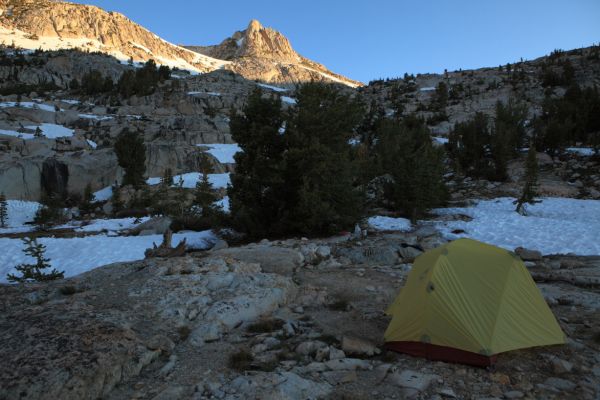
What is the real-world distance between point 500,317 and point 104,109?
69081 mm

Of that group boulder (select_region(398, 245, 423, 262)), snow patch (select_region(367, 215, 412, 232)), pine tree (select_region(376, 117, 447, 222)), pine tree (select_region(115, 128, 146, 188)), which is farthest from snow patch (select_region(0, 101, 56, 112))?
boulder (select_region(398, 245, 423, 262))

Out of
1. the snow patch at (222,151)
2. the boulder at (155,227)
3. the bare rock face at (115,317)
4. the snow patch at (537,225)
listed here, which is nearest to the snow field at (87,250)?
the boulder at (155,227)

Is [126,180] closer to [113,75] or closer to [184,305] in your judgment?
[184,305]

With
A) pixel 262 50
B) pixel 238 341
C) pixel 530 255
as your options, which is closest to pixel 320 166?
pixel 530 255

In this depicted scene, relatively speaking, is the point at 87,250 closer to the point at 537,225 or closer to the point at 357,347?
the point at 357,347

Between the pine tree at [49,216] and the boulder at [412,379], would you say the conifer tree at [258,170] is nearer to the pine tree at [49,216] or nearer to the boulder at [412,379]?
the boulder at [412,379]

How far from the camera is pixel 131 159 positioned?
37938 millimetres

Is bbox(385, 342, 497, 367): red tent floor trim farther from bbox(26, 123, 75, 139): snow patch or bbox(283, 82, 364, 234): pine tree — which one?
bbox(26, 123, 75, 139): snow patch

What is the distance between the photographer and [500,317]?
18.4ft

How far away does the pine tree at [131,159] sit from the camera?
37.8 metres

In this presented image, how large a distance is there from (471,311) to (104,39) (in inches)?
5790

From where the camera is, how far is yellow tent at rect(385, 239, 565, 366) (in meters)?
5.43

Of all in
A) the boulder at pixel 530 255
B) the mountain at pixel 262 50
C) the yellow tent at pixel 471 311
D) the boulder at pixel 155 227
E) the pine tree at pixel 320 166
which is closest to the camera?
the yellow tent at pixel 471 311

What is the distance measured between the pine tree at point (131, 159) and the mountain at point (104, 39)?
7987 centimetres
